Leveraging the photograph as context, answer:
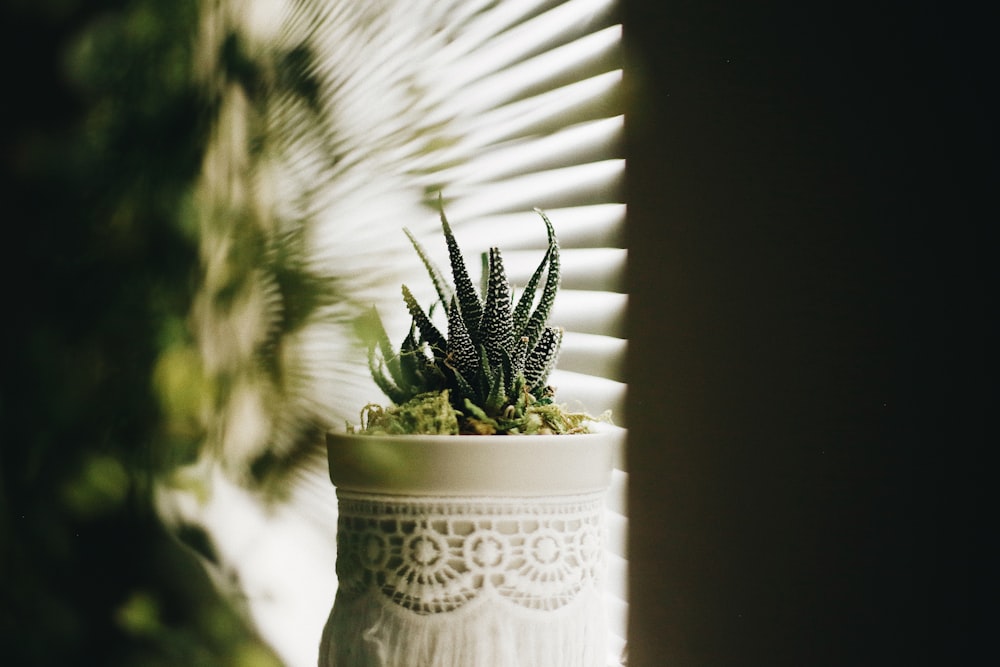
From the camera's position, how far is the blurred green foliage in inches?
10.6

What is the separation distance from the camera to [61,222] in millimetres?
296

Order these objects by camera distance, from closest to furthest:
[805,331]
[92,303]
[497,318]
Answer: [92,303] < [805,331] < [497,318]

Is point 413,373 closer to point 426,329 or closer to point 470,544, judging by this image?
point 426,329

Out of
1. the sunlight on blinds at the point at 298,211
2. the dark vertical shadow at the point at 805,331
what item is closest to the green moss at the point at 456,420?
the dark vertical shadow at the point at 805,331

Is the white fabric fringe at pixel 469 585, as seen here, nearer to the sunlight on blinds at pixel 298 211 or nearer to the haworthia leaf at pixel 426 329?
the haworthia leaf at pixel 426 329

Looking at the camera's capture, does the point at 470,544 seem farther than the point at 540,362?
No

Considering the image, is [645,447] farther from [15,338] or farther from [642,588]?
[15,338]

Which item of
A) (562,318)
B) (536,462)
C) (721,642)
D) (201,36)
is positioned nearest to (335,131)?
(201,36)

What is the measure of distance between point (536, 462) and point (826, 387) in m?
0.26

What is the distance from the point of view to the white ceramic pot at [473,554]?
760 mm

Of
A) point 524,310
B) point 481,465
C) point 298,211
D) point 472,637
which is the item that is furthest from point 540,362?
point 298,211

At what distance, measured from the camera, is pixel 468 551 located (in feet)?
2.52

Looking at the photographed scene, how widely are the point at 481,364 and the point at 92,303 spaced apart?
0.56m

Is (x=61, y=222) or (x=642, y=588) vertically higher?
(x=61, y=222)
